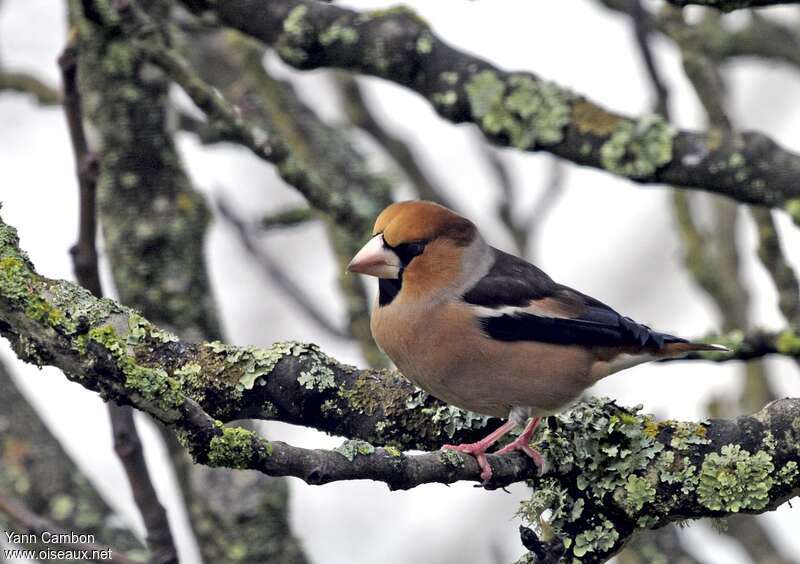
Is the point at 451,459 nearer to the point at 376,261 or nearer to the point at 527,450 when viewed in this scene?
the point at 527,450

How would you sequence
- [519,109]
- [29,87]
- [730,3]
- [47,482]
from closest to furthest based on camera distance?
1. [730,3]
2. [519,109]
3. [47,482]
4. [29,87]

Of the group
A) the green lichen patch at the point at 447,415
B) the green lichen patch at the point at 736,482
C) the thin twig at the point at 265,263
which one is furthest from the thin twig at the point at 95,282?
the thin twig at the point at 265,263

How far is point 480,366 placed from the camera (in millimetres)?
3914

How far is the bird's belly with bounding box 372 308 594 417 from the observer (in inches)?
148

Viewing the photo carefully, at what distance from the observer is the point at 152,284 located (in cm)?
511

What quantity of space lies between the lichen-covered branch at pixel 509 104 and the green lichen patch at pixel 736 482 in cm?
120

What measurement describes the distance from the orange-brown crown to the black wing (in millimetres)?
213

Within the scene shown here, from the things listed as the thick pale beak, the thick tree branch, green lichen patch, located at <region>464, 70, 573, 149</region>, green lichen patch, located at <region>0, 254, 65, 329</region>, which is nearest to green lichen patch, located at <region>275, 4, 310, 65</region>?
green lichen patch, located at <region>464, 70, 573, 149</region>

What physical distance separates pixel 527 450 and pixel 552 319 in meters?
0.81

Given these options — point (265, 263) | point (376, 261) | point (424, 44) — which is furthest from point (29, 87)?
point (376, 261)

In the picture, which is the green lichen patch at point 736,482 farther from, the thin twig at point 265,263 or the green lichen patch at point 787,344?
the thin twig at point 265,263

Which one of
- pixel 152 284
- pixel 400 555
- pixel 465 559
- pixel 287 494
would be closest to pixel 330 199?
pixel 152 284

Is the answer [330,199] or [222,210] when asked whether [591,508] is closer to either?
[330,199]

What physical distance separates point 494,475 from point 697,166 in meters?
1.58
